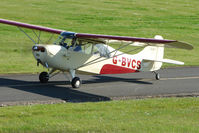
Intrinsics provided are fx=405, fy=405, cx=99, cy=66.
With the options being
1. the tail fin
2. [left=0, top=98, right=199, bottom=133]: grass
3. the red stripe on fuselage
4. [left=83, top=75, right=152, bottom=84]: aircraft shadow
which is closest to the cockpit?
the red stripe on fuselage

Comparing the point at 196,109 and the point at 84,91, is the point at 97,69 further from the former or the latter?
the point at 196,109

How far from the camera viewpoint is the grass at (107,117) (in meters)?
9.72

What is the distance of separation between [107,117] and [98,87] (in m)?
6.24

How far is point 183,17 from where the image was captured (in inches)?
1847

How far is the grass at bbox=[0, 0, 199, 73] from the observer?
30.0 meters

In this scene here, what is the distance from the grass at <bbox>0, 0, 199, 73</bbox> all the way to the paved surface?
212 inches

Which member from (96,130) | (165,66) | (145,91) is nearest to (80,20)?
(165,66)

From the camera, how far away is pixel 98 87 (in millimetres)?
17359

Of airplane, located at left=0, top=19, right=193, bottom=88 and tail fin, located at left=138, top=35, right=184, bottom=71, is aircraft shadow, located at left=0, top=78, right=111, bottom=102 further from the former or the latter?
tail fin, located at left=138, top=35, right=184, bottom=71

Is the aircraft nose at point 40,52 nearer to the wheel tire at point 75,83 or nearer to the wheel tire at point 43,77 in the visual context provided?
the wheel tire at point 75,83

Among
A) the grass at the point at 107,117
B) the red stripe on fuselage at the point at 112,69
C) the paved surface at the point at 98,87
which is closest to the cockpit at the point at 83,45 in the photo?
the red stripe on fuselage at the point at 112,69

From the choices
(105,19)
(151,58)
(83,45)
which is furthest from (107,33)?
(83,45)

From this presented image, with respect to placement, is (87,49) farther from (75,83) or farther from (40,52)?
(40,52)

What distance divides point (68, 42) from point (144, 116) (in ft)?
21.7
